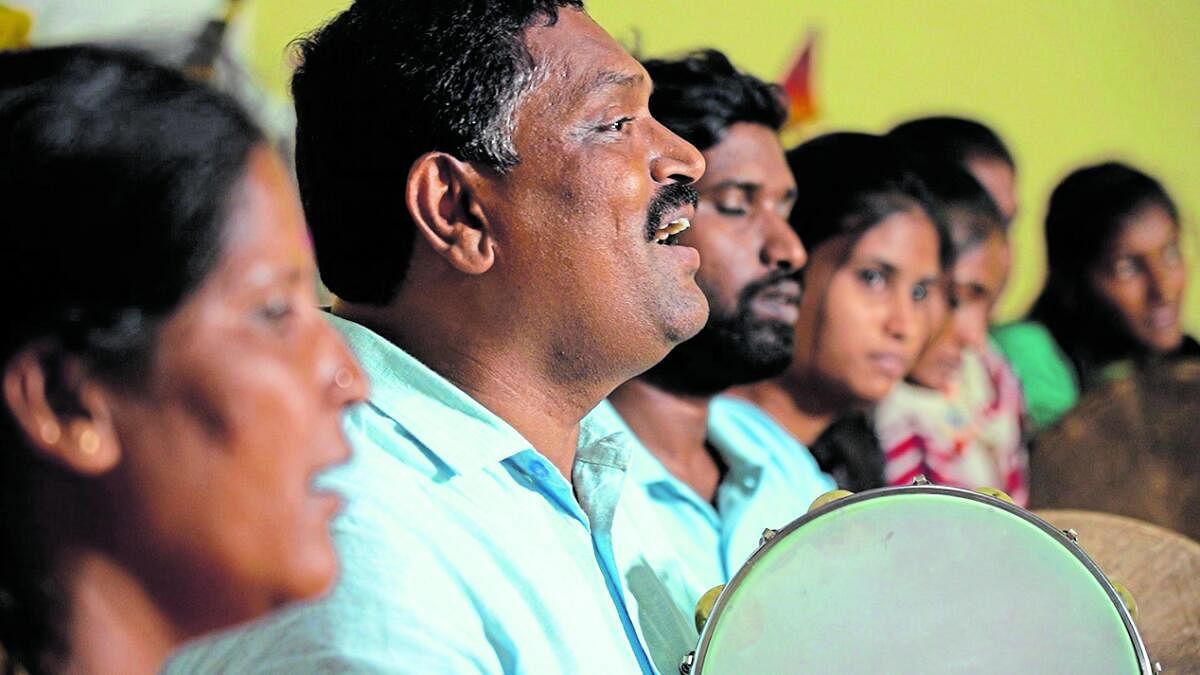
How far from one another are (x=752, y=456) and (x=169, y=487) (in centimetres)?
105

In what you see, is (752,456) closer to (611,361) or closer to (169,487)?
(611,361)

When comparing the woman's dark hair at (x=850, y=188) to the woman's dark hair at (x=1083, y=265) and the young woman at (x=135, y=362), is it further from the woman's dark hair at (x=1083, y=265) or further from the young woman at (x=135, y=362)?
the young woman at (x=135, y=362)

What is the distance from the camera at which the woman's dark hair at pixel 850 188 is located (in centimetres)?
189

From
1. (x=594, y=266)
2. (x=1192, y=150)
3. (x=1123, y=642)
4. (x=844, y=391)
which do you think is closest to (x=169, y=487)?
(x=594, y=266)

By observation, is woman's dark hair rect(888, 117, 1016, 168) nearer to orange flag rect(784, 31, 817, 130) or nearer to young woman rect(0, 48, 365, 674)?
orange flag rect(784, 31, 817, 130)

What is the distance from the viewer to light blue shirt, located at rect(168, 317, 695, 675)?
3.07 ft

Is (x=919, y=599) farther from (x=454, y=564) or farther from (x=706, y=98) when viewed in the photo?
(x=706, y=98)

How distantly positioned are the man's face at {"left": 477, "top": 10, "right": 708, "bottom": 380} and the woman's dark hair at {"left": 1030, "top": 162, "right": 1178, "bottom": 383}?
1355 mm

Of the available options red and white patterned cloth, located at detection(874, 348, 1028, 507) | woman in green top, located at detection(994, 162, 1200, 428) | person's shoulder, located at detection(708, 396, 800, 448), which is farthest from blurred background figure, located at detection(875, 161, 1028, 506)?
person's shoulder, located at detection(708, 396, 800, 448)

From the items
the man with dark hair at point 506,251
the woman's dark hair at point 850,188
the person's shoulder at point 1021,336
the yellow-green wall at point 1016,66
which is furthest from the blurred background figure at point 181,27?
the person's shoulder at point 1021,336

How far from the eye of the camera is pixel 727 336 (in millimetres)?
1685

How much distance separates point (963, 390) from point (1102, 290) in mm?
426

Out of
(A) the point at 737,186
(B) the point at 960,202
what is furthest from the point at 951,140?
(A) the point at 737,186

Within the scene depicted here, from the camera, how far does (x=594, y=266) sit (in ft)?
3.83
